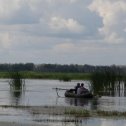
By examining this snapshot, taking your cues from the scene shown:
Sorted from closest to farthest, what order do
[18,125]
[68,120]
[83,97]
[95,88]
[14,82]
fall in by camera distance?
1. [18,125]
2. [68,120]
3. [83,97]
4. [95,88]
5. [14,82]

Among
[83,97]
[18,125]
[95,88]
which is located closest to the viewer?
[18,125]

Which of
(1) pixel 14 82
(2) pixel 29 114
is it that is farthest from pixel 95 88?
(2) pixel 29 114

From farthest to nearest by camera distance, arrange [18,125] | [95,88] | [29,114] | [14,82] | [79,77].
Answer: [79,77] → [14,82] → [95,88] → [29,114] → [18,125]

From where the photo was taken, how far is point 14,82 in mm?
62812

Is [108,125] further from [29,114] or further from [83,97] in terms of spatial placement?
[83,97]

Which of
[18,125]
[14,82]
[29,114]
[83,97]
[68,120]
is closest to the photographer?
[18,125]

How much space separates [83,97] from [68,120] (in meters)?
24.4

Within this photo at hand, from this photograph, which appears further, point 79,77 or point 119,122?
point 79,77

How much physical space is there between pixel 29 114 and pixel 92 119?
4.58m

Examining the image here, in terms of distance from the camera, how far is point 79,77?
128 meters

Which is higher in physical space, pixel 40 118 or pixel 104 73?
pixel 104 73

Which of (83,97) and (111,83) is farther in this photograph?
(111,83)

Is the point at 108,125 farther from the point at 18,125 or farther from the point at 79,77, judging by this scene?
the point at 79,77

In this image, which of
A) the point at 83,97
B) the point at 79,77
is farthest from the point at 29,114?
the point at 79,77
